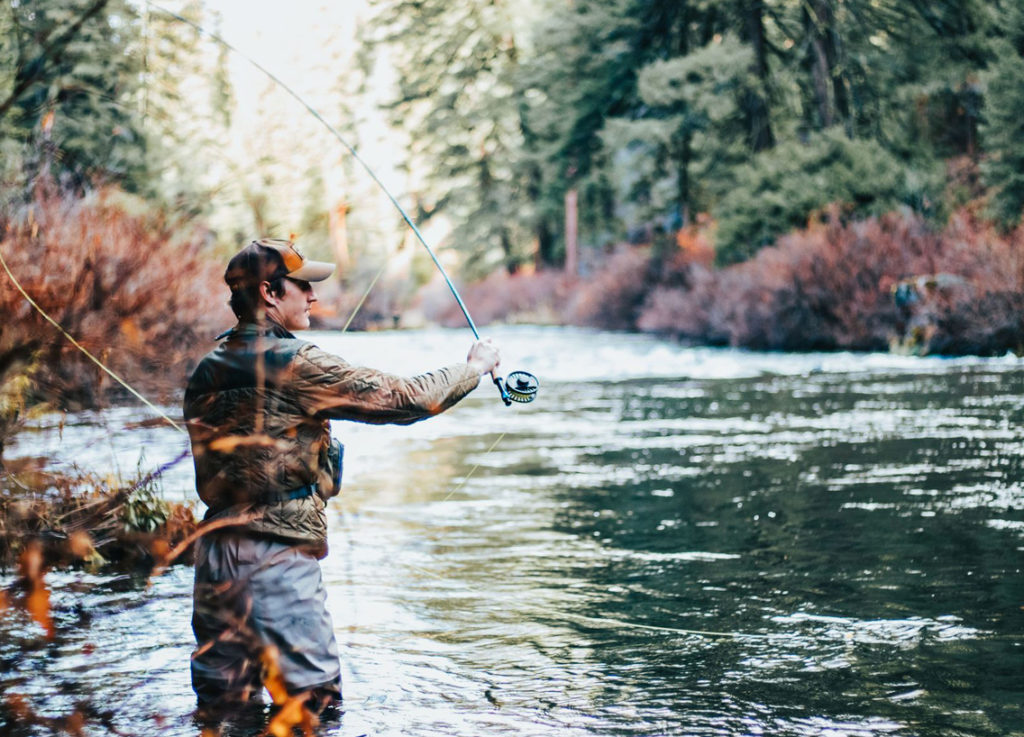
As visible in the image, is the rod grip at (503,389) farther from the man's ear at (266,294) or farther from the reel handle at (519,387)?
the man's ear at (266,294)

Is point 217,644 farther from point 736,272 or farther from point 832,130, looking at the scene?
point 832,130

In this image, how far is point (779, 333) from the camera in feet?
73.6

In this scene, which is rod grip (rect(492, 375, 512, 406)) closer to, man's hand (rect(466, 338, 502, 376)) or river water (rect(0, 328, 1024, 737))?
man's hand (rect(466, 338, 502, 376))

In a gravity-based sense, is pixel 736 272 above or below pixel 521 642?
above

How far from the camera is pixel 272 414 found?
138 inches

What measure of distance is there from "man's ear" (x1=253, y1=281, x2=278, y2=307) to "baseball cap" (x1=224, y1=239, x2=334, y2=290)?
1 cm

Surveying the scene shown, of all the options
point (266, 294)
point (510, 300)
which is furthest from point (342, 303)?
point (510, 300)

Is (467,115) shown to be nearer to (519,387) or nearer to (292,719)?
(519,387)

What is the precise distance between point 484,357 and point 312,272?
0.63 meters

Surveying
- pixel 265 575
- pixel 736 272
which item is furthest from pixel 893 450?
pixel 736 272

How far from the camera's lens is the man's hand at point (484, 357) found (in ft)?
12.6

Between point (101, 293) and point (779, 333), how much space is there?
1741 centimetres

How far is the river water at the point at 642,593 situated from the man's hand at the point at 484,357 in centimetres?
115

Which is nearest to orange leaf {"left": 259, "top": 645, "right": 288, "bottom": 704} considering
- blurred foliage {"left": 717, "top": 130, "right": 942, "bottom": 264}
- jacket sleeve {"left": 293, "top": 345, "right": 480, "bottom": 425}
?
jacket sleeve {"left": 293, "top": 345, "right": 480, "bottom": 425}
